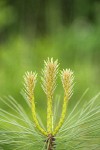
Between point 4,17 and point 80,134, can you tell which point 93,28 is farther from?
point 80,134

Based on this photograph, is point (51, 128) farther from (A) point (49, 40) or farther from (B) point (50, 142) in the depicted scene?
(A) point (49, 40)

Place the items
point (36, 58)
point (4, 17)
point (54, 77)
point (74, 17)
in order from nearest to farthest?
point (54, 77) < point (36, 58) < point (4, 17) < point (74, 17)

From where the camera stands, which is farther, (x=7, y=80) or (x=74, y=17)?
(x=74, y=17)

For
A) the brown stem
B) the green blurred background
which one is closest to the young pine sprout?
the brown stem

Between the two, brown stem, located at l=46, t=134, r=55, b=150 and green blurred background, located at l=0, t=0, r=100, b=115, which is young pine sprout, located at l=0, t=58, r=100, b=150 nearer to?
brown stem, located at l=46, t=134, r=55, b=150

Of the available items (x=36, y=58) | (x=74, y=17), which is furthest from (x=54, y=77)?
(x=74, y=17)

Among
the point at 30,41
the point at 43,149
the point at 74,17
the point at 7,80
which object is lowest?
the point at 43,149

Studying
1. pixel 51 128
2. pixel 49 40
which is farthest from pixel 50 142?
pixel 49 40

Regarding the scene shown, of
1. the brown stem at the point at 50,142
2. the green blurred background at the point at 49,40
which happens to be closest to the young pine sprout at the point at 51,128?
the brown stem at the point at 50,142
